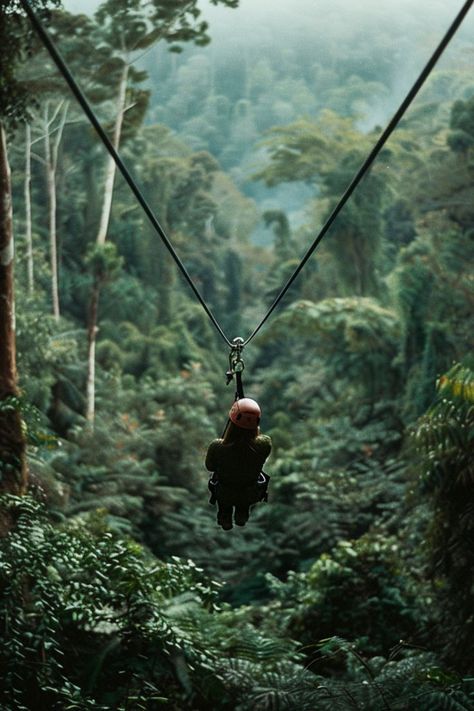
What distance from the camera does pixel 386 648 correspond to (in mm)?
5938

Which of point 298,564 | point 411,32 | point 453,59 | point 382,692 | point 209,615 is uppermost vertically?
point 411,32

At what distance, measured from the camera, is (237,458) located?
3.38 m

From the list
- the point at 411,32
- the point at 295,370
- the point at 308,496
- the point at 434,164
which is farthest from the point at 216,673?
the point at 411,32

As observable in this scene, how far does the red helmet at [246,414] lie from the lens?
3.23 meters

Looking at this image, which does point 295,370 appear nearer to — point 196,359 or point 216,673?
point 196,359

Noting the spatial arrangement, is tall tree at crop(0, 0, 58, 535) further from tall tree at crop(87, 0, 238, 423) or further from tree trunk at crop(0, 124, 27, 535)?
tall tree at crop(87, 0, 238, 423)

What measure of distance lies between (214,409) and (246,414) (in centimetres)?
999

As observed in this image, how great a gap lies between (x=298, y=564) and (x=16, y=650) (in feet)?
18.0

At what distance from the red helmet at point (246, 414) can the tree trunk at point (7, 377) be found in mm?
2038

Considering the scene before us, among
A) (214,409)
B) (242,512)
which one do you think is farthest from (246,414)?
(214,409)

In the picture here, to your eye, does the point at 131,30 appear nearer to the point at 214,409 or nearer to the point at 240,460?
the point at 214,409

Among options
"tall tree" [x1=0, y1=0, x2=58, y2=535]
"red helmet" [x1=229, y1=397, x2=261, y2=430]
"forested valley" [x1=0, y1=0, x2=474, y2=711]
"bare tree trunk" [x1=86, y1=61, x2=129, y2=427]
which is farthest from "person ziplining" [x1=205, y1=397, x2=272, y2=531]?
"bare tree trunk" [x1=86, y1=61, x2=129, y2=427]

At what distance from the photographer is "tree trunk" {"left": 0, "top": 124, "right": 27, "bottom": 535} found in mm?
4918

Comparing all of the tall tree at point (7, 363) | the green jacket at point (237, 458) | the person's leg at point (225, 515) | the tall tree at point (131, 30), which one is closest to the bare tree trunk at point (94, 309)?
the tall tree at point (131, 30)
